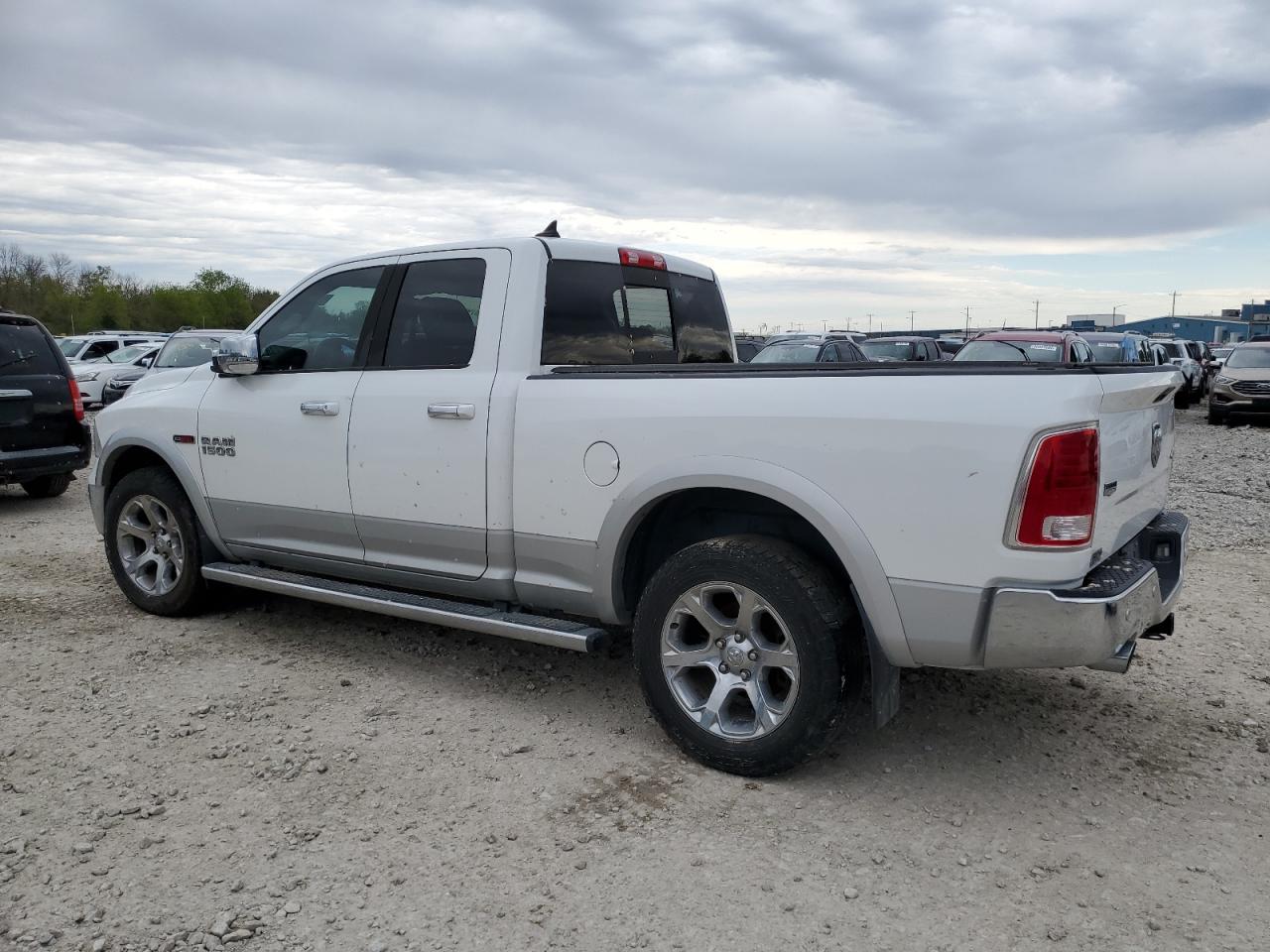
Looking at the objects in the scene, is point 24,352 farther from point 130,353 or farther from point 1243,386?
point 1243,386

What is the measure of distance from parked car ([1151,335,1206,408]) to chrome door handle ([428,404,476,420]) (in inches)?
1007

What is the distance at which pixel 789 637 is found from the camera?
11.6ft

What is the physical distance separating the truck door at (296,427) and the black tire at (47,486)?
6233 mm

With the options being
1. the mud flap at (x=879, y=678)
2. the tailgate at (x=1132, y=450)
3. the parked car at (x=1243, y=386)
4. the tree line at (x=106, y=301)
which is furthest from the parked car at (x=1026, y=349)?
the tree line at (x=106, y=301)

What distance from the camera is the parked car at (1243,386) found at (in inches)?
763

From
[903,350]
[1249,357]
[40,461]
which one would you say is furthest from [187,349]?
[1249,357]

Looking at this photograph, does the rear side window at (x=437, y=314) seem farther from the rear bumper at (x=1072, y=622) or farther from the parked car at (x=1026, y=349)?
the parked car at (x=1026, y=349)

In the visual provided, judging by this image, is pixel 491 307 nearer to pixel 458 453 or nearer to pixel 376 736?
pixel 458 453

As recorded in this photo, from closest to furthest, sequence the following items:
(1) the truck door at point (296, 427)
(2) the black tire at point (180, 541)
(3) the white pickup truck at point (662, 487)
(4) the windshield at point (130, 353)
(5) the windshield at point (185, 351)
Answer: (3) the white pickup truck at point (662, 487) → (1) the truck door at point (296, 427) → (2) the black tire at point (180, 541) → (5) the windshield at point (185, 351) → (4) the windshield at point (130, 353)

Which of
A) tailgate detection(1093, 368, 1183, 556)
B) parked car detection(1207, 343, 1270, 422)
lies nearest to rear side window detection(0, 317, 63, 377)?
tailgate detection(1093, 368, 1183, 556)

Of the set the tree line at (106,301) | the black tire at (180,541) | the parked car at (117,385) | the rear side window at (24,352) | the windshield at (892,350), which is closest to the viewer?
the black tire at (180,541)

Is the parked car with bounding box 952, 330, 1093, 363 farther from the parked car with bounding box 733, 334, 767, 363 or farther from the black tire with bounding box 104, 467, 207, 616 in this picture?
the black tire with bounding box 104, 467, 207, 616

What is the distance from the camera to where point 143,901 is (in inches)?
115

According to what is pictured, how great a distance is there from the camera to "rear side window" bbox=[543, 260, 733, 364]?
14.7 feet
